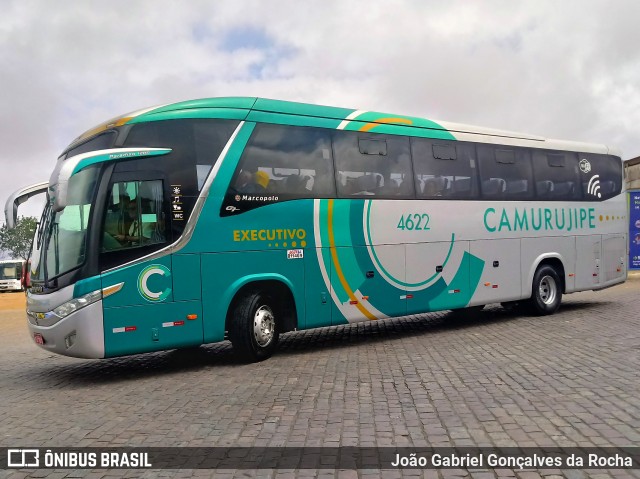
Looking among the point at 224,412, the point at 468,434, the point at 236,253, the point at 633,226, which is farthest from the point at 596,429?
the point at 633,226

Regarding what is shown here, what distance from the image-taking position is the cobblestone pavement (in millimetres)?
5285

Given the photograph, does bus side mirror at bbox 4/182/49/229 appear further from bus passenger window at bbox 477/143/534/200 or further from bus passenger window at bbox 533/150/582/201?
bus passenger window at bbox 533/150/582/201

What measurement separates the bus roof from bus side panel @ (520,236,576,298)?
7.12ft

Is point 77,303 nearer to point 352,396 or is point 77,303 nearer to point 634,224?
point 352,396

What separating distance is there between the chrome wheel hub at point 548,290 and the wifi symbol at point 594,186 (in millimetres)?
2616

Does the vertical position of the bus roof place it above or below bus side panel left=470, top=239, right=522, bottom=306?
above

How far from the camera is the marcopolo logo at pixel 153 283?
8.49 metres

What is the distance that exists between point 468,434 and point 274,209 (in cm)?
524

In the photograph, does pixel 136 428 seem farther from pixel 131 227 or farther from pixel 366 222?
pixel 366 222

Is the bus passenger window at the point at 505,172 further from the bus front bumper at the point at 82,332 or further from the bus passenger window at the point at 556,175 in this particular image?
the bus front bumper at the point at 82,332

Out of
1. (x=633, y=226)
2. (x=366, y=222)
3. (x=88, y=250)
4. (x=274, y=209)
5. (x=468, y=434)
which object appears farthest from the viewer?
(x=633, y=226)

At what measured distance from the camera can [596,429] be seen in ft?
17.4

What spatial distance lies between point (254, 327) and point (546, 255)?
25.9 feet

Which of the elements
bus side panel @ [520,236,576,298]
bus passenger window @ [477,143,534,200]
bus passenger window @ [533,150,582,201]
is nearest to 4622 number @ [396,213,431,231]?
bus passenger window @ [477,143,534,200]
